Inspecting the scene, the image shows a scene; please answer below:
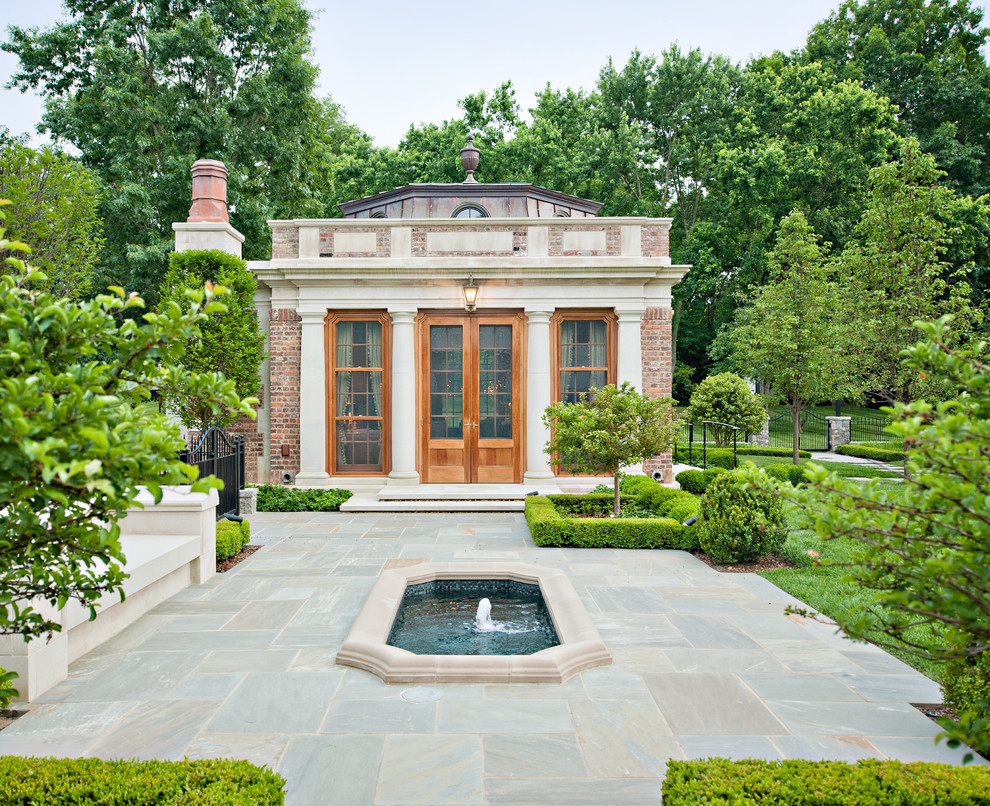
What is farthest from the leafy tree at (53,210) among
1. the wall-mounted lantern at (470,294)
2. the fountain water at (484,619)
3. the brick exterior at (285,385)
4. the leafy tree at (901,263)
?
the leafy tree at (901,263)

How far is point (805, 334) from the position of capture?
50.6 ft

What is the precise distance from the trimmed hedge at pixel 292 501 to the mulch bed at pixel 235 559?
2.68 meters

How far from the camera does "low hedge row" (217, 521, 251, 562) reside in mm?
7888

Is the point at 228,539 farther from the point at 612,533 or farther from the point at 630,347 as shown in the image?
the point at 630,347

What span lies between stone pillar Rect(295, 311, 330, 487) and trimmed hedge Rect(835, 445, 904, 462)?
15066 mm

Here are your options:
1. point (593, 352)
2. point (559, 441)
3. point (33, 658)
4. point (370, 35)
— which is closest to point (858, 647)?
point (559, 441)

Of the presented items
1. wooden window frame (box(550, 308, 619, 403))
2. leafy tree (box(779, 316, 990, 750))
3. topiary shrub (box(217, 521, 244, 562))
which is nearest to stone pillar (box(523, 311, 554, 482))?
wooden window frame (box(550, 308, 619, 403))

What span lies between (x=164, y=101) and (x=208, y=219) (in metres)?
11.5

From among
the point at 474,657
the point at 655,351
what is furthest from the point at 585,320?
the point at 474,657

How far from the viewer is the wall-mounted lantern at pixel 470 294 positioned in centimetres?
1223

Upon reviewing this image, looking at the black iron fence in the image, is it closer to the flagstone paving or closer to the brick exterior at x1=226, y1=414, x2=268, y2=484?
the brick exterior at x1=226, y1=414, x2=268, y2=484

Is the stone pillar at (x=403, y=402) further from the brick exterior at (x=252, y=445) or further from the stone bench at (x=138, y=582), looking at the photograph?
the stone bench at (x=138, y=582)

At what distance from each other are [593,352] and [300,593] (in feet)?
26.1

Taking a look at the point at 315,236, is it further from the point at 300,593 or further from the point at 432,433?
the point at 300,593
